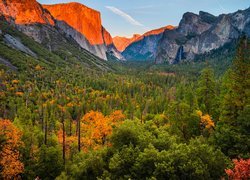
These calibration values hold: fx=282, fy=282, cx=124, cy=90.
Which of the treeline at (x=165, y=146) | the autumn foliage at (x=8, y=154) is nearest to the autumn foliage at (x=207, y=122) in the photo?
the treeline at (x=165, y=146)

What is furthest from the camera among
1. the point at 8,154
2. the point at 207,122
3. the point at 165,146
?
the point at 207,122

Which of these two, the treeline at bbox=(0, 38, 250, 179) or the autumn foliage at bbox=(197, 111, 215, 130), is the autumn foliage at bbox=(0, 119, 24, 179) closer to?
the treeline at bbox=(0, 38, 250, 179)

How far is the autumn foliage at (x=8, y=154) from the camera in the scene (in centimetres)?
4219

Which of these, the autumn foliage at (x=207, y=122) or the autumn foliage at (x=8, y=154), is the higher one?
the autumn foliage at (x=207, y=122)

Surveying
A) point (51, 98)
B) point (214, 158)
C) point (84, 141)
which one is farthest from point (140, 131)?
point (51, 98)

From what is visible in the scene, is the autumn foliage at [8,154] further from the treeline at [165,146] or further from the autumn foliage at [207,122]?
the autumn foliage at [207,122]

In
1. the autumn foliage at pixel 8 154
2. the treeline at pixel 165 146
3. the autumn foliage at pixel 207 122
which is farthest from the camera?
the autumn foliage at pixel 207 122

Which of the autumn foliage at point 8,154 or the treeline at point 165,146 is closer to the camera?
the treeline at point 165,146

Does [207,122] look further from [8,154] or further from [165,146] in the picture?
[8,154]

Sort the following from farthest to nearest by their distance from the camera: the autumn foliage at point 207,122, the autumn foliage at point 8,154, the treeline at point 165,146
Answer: the autumn foliage at point 207,122 → the autumn foliage at point 8,154 → the treeline at point 165,146

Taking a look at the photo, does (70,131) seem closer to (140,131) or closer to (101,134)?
(101,134)

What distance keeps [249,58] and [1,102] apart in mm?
115426

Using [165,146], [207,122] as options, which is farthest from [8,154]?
[207,122]

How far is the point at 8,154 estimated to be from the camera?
143ft
